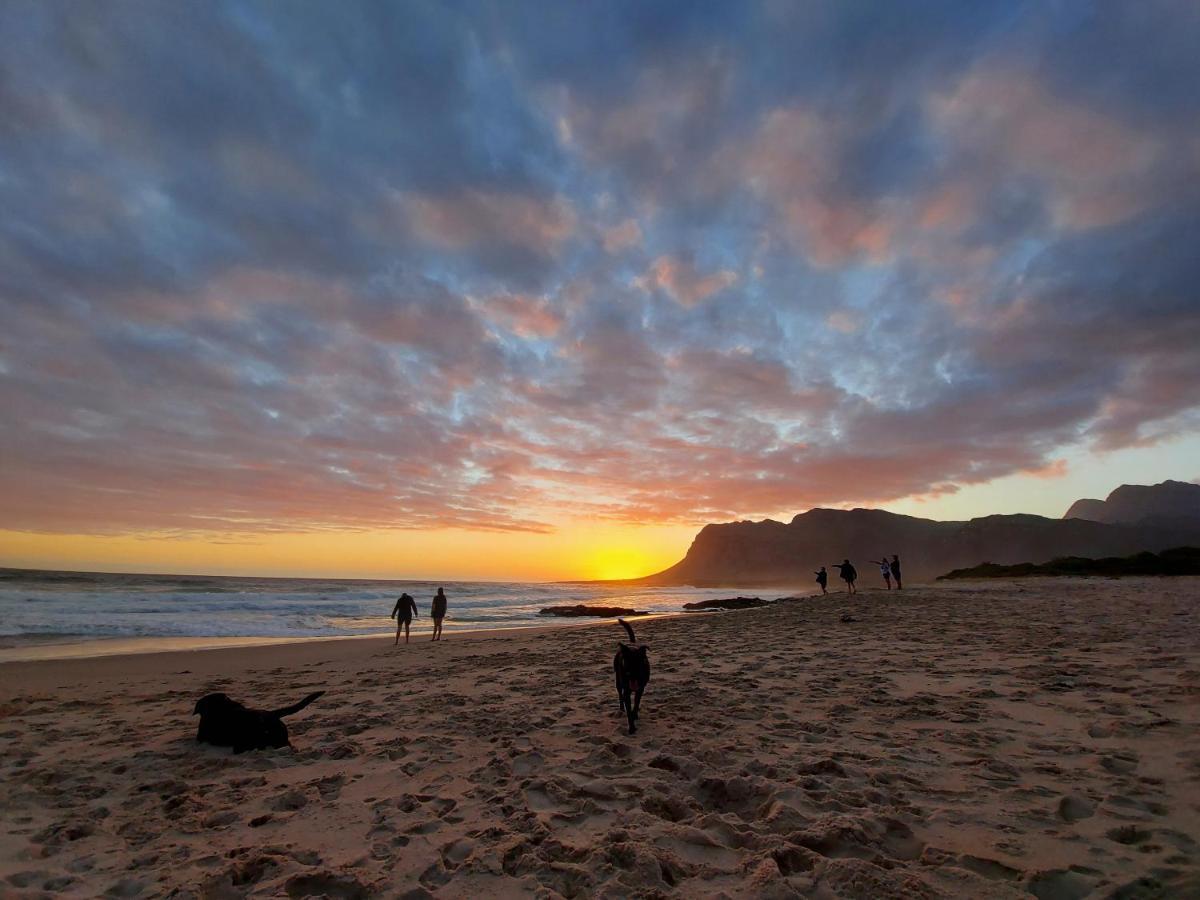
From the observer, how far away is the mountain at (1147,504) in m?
128

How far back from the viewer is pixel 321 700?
8250 mm

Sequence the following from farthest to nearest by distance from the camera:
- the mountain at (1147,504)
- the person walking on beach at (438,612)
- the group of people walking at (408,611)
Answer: the mountain at (1147,504)
the person walking on beach at (438,612)
the group of people walking at (408,611)

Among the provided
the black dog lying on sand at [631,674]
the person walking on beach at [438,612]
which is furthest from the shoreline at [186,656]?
the black dog lying on sand at [631,674]

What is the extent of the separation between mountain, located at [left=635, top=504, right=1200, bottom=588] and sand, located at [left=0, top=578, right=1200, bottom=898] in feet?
269

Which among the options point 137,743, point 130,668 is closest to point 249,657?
point 130,668

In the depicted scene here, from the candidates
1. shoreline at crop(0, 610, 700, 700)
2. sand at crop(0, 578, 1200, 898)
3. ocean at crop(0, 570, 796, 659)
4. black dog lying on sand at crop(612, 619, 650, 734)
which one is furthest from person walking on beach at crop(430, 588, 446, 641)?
black dog lying on sand at crop(612, 619, 650, 734)

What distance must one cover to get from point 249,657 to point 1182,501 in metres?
190

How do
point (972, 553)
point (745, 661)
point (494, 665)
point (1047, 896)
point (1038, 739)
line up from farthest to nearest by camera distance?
1. point (972, 553)
2. point (494, 665)
3. point (745, 661)
4. point (1038, 739)
5. point (1047, 896)

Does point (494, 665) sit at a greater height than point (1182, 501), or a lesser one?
lesser

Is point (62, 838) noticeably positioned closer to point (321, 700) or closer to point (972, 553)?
point (321, 700)

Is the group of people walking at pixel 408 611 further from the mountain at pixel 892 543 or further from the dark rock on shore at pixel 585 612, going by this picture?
the mountain at pixel 892 543

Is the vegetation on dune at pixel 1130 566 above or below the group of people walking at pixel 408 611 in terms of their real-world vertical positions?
above

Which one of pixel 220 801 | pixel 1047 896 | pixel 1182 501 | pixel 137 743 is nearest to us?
pixel 1047 896

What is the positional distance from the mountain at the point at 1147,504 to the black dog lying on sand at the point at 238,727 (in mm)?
160351
